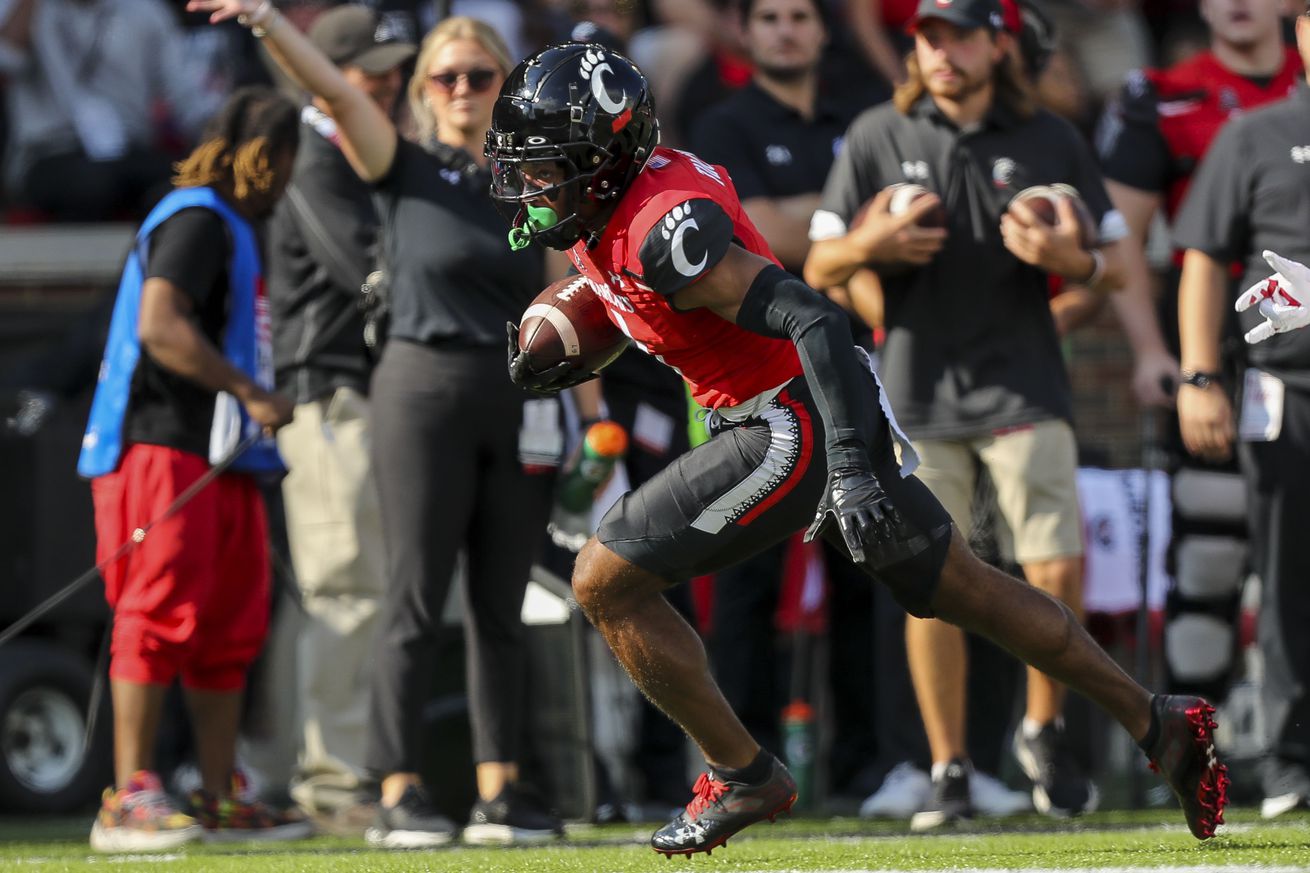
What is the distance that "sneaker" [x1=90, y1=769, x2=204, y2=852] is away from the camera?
20.2ft

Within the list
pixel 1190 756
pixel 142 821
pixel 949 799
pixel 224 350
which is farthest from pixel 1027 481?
pixel 142 821

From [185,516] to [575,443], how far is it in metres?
1.16

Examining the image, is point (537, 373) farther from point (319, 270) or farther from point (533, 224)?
point (319, 270)

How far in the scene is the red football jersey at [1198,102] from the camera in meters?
7.48

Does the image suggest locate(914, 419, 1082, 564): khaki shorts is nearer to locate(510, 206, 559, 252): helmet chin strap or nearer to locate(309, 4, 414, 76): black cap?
locate(510, 206, 559, 252): helmet chin strap

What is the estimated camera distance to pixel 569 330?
5.19 metres

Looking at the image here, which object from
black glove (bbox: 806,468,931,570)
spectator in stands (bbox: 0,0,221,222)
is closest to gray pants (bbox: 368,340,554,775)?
black glove (bbox: 806,468,931,570)

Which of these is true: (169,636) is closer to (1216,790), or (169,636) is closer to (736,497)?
(736,497)

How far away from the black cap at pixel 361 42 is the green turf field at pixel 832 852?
2.41 metres

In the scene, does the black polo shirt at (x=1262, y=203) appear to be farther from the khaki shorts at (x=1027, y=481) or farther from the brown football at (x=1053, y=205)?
the khaki shorts at (x=1027, y=481)

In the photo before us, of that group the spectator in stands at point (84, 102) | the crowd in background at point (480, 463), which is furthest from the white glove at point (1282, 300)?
the spectator in stands at point (84, 102)

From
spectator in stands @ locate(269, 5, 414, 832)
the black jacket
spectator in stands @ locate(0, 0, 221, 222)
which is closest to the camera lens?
the black jacket

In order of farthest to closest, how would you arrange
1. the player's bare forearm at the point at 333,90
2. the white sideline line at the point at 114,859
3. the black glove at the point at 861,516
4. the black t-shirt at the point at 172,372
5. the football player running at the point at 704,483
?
the black t-shirt at the point at 172,372
the player's bare forearm at the point at 333,90
the white sideline line at the point at 114,859
the football player running at the point at 704,483
the black glove at the point at 861,516

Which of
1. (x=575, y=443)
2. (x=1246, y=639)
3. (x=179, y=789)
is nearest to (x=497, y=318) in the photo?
(x=575, y=443)
